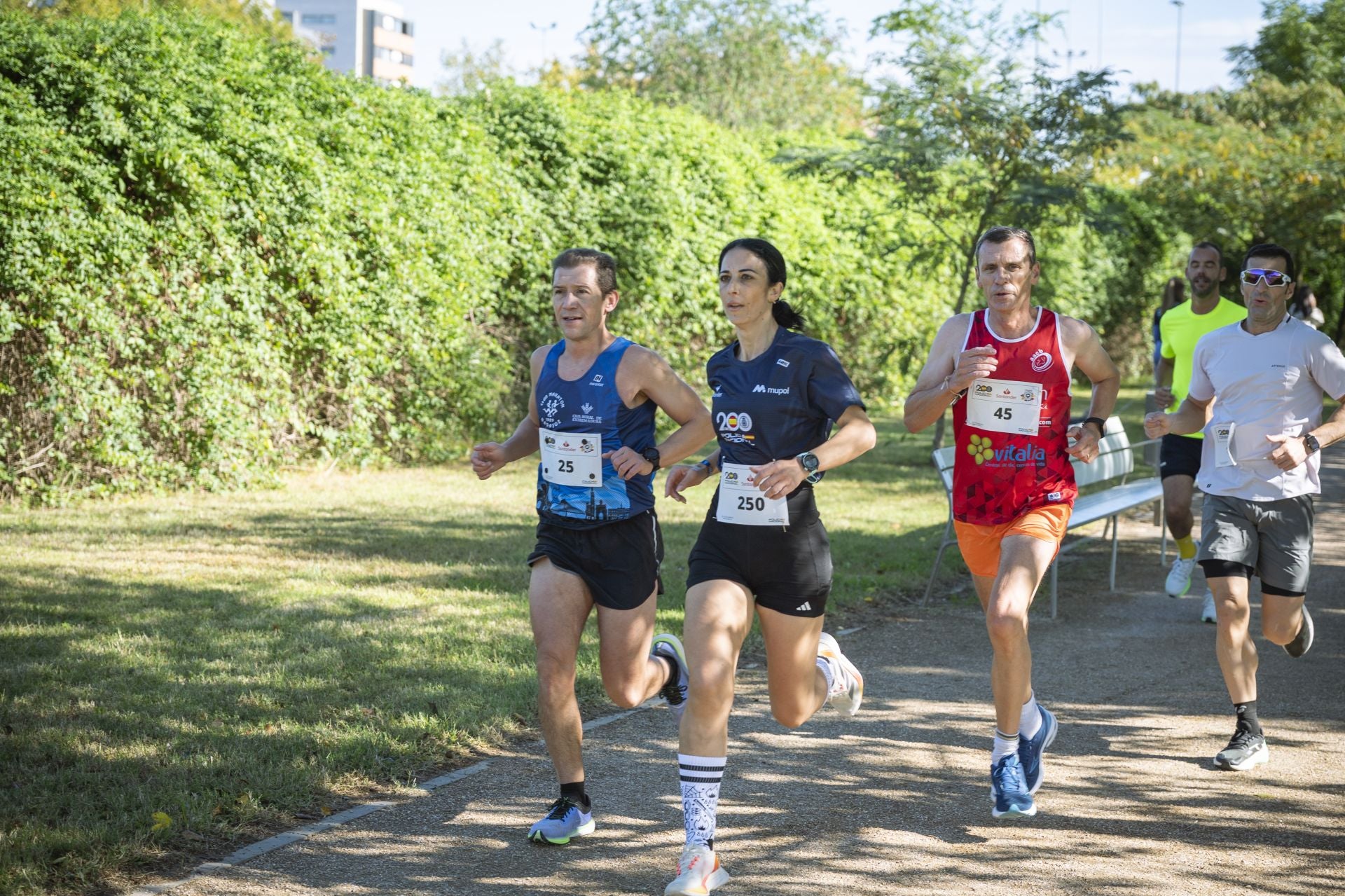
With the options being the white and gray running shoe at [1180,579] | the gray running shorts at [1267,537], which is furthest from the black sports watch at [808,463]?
the white and gray running shoe at [1180,579]

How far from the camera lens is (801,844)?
4.49 m

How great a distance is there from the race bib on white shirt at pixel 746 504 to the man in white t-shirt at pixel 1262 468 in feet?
6.75

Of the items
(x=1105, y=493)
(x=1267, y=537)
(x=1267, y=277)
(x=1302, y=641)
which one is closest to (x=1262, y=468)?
(x=1267, y=537)

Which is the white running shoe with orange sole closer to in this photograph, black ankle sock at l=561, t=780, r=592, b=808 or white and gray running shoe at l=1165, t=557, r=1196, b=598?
black ankle sock at l=561, t=780, r=592, b=808

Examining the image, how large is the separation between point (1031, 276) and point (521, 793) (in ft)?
8.98

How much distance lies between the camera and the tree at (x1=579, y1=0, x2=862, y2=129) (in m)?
37.1

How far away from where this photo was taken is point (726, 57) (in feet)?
122

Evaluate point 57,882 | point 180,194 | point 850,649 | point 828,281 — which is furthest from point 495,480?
point 57,882

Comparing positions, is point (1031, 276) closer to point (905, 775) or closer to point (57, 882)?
point (905, 775)

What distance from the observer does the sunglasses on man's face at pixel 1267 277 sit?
555 cm

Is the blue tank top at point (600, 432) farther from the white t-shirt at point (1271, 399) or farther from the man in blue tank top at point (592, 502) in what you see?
the white t-shirt at point (1271, 399)

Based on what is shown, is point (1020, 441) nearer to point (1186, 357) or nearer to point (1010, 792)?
point (1010, 792)

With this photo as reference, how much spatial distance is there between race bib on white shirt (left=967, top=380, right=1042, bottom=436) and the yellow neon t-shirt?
3.67m

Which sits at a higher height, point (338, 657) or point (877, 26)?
Result: point (877, 26)
